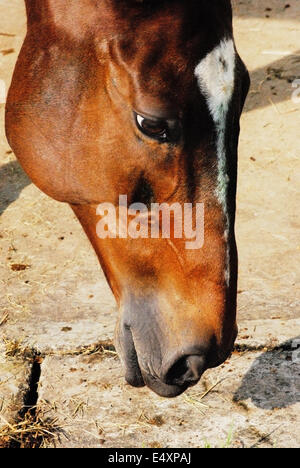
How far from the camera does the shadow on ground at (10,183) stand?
389cm

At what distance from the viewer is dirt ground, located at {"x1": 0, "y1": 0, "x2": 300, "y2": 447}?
254 cm

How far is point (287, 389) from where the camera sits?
8.80 ft

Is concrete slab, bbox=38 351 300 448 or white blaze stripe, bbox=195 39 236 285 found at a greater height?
white blaze stripe, bbox=195 39 236 285

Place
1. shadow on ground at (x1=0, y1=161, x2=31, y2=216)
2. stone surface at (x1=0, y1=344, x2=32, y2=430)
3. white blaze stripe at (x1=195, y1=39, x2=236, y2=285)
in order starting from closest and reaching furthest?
white blaze stripe at (x1=195, y1=39, x2=236, y2=285) → stone surface at (x1=0, y1=344, x2=32, y2=430) → shadow on ground at (x1=0, y1=161, x2=31, y2=216)

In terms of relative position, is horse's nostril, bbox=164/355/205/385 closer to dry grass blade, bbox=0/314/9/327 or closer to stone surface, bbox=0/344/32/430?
stone surface, bbox=0/344/32/430

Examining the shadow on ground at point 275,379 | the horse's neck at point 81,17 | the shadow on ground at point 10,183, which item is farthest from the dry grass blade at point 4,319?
the horse's neck at point 81,17

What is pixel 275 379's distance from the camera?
2.72 meters

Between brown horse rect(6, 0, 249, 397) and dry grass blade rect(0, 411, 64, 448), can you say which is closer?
brown horse rect(6, 0, 249, 397)

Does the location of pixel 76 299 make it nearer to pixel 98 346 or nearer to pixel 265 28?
pixel 98 346

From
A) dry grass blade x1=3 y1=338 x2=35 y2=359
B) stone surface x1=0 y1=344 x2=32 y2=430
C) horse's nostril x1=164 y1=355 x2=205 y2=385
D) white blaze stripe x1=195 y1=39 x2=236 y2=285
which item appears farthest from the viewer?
dry grass blade x1=3 y1=338 x2=35 y2=359

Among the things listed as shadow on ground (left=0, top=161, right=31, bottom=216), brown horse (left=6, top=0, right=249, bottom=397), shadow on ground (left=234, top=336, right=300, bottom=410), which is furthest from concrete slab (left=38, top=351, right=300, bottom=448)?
shadow on ground (left=0, top=161, right=31, bottom=216)

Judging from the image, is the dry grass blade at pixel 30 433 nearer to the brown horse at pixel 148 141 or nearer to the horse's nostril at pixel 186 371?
the brown horse at pixel 148 141

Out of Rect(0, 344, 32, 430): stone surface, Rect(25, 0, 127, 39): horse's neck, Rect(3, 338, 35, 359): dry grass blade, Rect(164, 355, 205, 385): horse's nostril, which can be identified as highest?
Rect(25, 0, 127, 39): horse's neck

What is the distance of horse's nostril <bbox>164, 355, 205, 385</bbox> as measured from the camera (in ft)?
6.38
